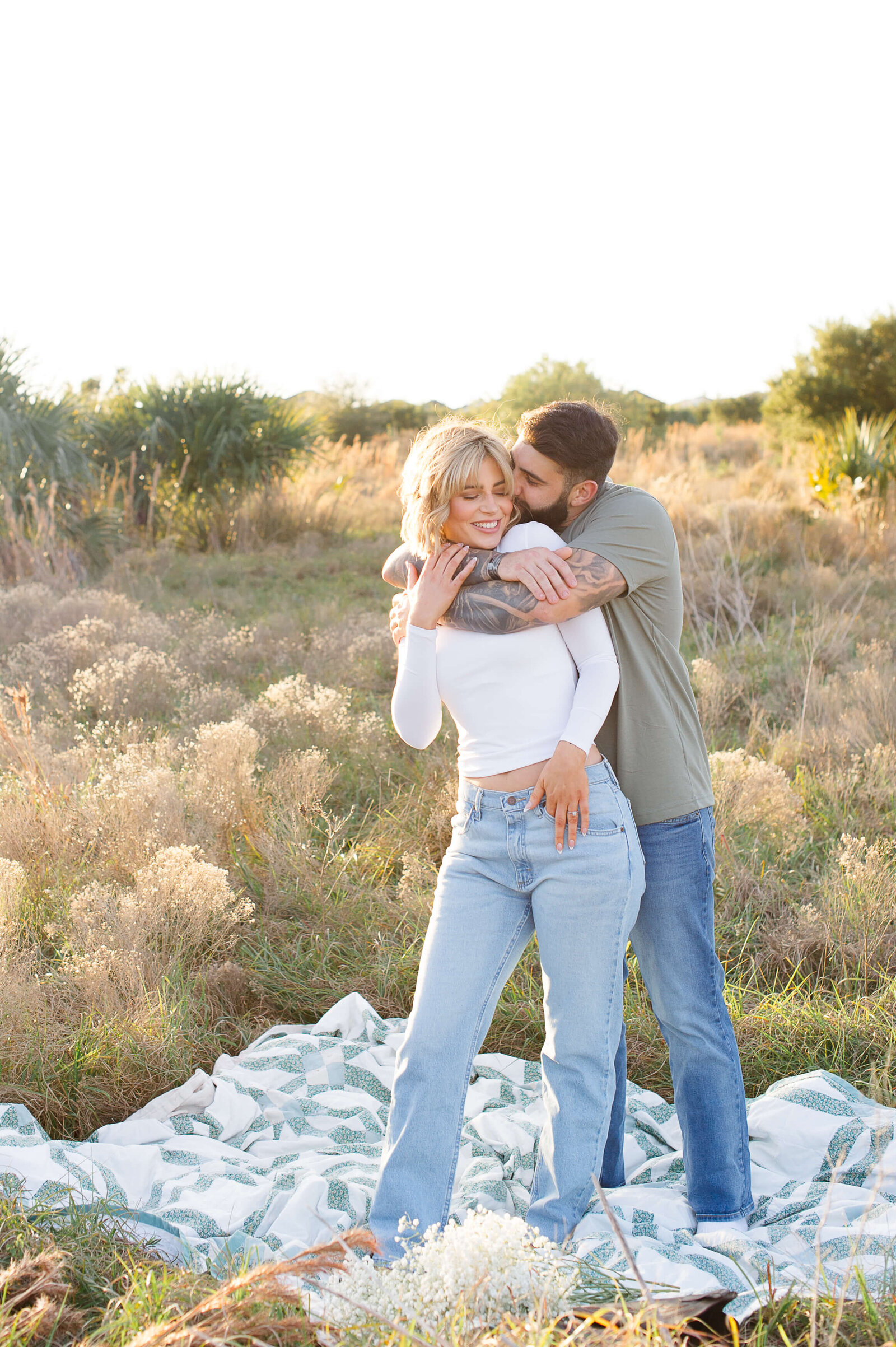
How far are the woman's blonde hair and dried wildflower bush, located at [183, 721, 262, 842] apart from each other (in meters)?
2.53

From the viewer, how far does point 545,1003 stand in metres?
2.37

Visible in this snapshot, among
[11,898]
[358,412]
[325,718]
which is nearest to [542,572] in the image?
[11,898]

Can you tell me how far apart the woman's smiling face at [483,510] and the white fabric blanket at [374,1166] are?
163cm

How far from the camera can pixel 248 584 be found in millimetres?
11320

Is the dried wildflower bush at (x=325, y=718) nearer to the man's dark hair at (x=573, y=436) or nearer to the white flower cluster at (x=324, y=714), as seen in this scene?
the white flower cluster at (x=324, y=714)

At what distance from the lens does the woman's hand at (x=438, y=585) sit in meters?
2.44

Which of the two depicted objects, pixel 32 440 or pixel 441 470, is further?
pixel 32 440

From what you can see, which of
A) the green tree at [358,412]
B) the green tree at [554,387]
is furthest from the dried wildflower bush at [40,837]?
the green tree at [358,412]

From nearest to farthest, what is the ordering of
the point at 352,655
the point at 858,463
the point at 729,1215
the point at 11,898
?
the point at 729,1215 → the point at 11,898 → the point at 352,655 → the point at 858,463

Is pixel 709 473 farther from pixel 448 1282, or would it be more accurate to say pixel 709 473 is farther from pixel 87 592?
pixel 448 1282

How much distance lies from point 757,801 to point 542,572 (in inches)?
118

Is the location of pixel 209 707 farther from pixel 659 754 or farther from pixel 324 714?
pixel 659 754

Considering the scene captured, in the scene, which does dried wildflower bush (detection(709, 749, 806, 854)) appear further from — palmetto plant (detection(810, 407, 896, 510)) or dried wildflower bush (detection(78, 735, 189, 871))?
palmetto plant (detection(810, 407, 896, 510))

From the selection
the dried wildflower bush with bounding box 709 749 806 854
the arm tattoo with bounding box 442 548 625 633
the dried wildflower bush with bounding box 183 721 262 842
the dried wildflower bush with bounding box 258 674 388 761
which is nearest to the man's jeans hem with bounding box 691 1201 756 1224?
the arm tattoo with bounding box 442 548 625 633
